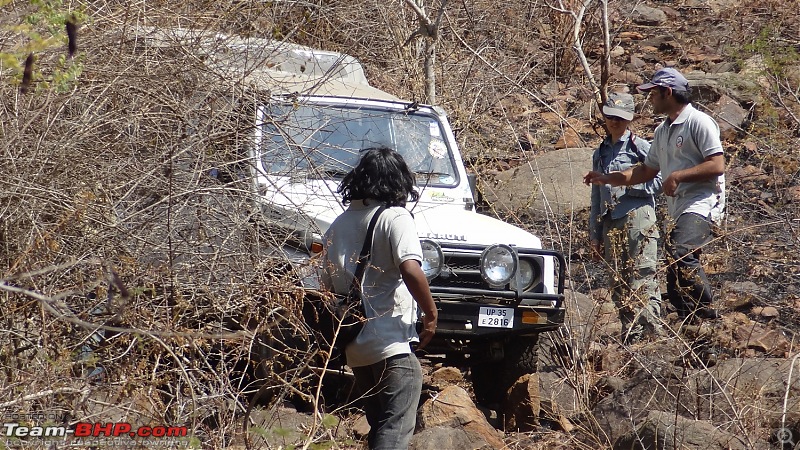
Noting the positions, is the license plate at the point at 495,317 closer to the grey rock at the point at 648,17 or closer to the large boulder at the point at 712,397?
the large boulder at the point at 712,397

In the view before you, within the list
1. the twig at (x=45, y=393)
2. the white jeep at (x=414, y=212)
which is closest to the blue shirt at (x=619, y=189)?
the white jeep at (x=414, y=212)

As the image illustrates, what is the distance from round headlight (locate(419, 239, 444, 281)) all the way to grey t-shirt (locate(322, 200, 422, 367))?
1.05 m

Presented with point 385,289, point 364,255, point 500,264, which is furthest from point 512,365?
point 364,255

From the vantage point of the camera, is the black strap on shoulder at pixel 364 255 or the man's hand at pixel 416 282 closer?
the man's hand at pixel 416 282

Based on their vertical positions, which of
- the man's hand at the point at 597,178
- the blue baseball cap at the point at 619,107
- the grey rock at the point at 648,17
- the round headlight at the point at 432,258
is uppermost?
the grey rock at the point at 648,17

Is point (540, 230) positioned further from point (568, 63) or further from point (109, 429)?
point (568, 63)

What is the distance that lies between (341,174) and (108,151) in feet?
4.74

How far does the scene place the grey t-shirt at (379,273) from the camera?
416 cm

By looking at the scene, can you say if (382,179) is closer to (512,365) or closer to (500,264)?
(500,264)

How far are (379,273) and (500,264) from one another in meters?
1.48

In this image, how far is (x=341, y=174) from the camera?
19.4 ft

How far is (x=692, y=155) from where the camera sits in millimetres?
5926

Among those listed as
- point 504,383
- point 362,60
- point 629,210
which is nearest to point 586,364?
point 504,383

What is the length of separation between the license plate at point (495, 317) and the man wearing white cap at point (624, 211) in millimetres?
831
